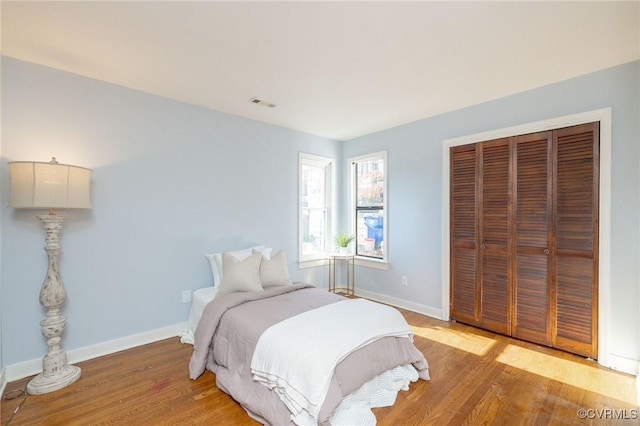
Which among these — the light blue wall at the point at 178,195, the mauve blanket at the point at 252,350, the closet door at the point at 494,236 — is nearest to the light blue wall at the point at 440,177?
the light blue wall at the point at 178,195

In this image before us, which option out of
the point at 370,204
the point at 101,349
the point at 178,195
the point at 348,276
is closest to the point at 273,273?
the point at 178,195

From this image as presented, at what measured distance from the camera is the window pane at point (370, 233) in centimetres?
436

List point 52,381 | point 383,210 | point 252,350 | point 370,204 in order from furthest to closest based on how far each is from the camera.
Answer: point 370,204 < point 383,210 < point 52,381 < point 252,350

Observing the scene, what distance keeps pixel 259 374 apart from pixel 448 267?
2537 mm

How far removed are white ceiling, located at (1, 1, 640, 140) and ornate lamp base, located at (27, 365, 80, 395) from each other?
8.09 feet

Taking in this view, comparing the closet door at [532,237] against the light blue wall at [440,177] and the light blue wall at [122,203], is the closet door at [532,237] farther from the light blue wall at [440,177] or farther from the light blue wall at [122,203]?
the light blue wall at [122,203]

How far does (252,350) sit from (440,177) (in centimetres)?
285

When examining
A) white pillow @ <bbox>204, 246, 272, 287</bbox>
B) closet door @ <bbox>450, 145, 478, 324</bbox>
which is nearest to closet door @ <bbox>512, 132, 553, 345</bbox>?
closet door @ <bbox>450, 145, 478, 324</bbox>

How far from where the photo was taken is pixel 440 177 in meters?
3.55

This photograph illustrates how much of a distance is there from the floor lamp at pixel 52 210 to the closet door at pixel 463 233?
3.66 meters

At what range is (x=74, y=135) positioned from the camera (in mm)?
2525

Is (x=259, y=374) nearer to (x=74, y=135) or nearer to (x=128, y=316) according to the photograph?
(x=128, y=316)

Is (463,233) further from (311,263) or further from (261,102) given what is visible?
(261,102)

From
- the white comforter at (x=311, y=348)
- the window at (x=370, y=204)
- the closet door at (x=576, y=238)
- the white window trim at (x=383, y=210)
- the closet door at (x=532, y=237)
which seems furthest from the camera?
the window at (x=370, y=204)
